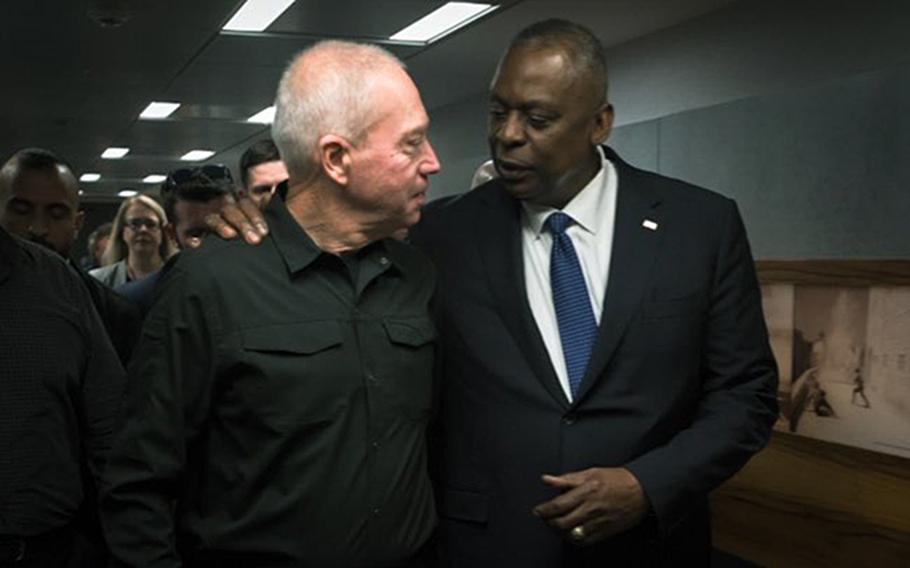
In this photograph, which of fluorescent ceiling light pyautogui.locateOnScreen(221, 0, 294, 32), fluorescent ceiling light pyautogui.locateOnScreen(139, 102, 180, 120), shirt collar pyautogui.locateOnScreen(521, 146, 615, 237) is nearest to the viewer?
shirt collar pyautogui.locateOnScreen(521, 146, 615, 237)

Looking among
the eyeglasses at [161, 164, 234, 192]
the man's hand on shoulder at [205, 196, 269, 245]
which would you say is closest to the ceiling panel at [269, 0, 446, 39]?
the eyeglasses at [161, 164, 234, 192]

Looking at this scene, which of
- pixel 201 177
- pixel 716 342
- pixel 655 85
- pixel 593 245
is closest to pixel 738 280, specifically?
pixel 716 342

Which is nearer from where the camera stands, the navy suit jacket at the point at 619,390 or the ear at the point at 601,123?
the navy suit jacket at the point at 619,390

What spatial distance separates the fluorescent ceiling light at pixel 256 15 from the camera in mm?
4004

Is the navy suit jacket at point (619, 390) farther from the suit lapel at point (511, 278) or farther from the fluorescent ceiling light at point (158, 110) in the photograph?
the fluorescent ceiling light at point (158, 110)

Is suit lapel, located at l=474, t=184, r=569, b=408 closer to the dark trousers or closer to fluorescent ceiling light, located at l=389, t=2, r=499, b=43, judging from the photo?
the dark trousers

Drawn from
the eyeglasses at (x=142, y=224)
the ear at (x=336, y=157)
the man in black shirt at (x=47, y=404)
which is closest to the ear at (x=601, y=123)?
the ear at (x=336, y=157)

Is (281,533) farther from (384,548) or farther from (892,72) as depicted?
(892,72)

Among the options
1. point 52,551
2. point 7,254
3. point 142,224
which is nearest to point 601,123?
point 7,254

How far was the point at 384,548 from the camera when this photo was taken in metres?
1.33

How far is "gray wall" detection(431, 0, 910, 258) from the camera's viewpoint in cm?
257

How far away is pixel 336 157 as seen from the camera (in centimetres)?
A: 136

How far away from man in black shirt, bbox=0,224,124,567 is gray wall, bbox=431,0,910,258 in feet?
6.53

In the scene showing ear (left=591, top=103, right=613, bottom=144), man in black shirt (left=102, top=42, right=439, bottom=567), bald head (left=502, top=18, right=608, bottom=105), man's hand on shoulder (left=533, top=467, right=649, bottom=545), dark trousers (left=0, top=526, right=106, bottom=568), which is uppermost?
bald head (left=502, top=18, right=608, bottom=105)
